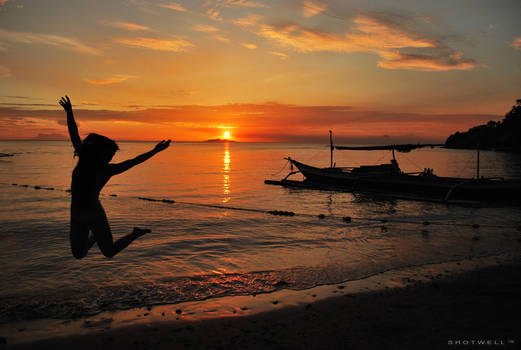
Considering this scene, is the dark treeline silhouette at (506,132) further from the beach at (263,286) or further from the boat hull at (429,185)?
the beach at (263,286)

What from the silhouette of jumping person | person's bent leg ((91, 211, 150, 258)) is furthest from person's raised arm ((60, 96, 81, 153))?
person's bent leg ((91, 211, 150, 258))

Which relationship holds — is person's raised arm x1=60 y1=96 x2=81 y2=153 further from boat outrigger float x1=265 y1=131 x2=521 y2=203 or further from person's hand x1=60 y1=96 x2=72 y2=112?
boat outrigger float x1=265 y1=131 x2=521 y2=203

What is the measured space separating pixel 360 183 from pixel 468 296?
22779 mm

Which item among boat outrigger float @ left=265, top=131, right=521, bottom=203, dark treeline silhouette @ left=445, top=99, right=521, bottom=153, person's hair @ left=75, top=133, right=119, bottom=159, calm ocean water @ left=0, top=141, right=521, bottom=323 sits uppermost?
dark treeline silhouette @ left=445, top=99, right=521, bottom=153

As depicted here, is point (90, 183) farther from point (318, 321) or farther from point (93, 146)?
point (318, 321)

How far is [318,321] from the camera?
526 centimetres

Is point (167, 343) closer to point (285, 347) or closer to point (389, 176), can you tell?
point (285, 347)

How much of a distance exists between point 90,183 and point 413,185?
2445 centimetres

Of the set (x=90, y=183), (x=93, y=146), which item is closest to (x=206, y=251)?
(x=90, y=183)

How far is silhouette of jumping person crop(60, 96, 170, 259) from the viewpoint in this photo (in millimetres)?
4562

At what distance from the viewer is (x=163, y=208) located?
18938 millimetres

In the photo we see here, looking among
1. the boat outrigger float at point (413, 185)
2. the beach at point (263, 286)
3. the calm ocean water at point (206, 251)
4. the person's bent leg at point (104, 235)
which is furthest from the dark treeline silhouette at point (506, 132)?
the person's bent leg at point (104, 235)

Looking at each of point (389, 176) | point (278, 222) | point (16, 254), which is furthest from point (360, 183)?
point (16, 254)

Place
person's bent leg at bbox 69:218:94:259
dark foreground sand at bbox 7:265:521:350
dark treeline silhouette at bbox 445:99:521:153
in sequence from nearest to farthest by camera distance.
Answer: dark foreground sand at bbox 7:265:521:350 → person's bent leg at bbox 69:218:94:259 → dark treeline silhouette at bbox 445:99:521:153
